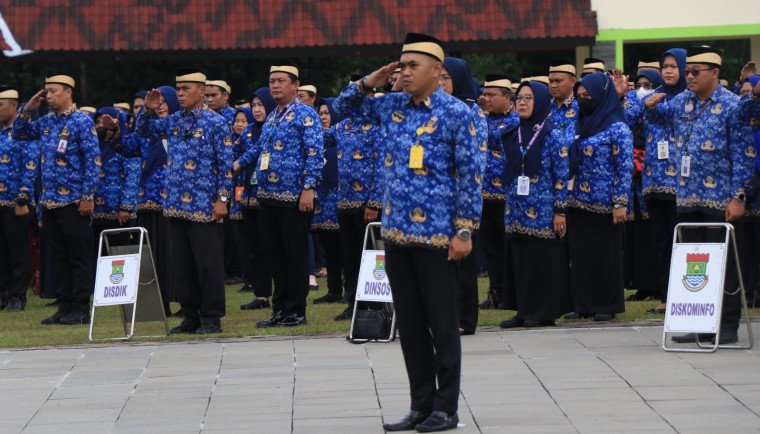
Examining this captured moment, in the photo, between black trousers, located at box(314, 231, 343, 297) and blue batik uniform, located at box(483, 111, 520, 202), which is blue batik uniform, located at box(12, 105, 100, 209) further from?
blue batik uniform, located at box(483, 111, 520, 202)

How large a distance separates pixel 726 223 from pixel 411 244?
327cm

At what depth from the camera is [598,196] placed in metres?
10.8

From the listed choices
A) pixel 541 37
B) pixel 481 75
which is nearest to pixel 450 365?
pixel 541 37

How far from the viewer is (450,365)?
6723 millimetres

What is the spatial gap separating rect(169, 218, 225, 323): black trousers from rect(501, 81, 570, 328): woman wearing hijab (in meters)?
2.43

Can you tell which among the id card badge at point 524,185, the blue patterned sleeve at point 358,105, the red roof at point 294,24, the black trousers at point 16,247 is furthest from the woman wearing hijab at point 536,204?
the red roof at point 294,24

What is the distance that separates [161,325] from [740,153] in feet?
17.9

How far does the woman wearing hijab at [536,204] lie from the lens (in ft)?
34.3

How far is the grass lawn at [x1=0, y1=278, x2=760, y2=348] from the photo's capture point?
35.0ft

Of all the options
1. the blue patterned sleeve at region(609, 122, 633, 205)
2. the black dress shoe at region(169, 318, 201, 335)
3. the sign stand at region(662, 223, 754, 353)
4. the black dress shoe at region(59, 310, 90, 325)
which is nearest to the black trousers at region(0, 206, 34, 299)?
the black dress shoe at region(59, 310, 90, 325)

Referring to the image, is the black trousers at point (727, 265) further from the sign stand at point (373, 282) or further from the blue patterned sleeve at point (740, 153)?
the sign stand at point (373, 282)

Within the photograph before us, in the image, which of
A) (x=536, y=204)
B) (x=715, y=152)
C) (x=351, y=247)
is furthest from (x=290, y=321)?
(x=715, y=152)

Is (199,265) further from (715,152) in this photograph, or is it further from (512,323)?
(715,152)

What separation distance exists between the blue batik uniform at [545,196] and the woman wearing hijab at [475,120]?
545 mm
